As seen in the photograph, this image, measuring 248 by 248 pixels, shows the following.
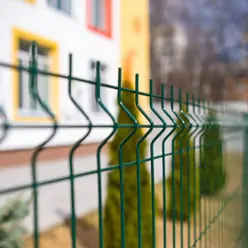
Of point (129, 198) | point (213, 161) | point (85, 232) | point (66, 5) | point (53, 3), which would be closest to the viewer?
point (213, 161)

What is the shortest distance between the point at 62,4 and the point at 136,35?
3.63 metres

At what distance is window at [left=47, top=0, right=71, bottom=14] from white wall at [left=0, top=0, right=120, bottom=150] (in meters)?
0.14

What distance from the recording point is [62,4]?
9086 mm

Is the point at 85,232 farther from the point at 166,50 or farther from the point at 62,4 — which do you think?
the point at 166,50

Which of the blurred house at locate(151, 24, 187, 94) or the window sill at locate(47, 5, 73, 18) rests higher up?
the blurred house at locate(151, 24, 187, 94)

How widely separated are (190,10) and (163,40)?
191 inches

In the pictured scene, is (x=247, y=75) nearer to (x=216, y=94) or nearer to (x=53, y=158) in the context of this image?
(x=216, y=94)

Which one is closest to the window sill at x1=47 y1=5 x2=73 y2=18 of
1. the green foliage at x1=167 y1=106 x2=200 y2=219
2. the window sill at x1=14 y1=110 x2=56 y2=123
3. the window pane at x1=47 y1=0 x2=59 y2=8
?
the window pane at x1=47 y1=0 x2=59 y2=8

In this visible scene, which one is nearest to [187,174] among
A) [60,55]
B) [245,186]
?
[245,186]

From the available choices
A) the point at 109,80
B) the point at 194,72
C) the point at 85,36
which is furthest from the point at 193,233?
the point at 194,72

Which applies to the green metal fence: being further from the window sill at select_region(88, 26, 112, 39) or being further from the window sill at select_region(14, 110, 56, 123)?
the window sill at select_region(88, 26, 112, 39)

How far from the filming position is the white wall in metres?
7.03

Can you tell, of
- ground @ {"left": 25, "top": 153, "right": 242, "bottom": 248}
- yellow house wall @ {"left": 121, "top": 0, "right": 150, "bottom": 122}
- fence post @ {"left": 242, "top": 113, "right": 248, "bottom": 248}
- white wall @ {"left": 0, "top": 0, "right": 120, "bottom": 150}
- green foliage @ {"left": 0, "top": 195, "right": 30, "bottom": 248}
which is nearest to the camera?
green foliage @ {"left": 0, "top": 195, "right": 30, "bottom": 248}

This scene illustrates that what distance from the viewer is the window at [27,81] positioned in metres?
7.39
